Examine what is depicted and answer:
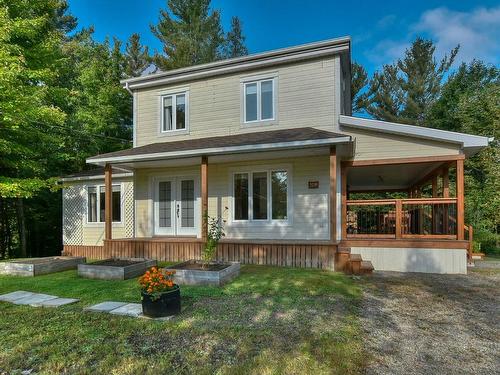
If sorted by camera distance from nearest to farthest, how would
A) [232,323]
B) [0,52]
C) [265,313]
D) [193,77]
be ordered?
[232,323] → [265,313] → [0,52] → [193,77]

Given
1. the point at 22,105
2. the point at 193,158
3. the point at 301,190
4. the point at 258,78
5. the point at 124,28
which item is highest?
the point at 124,28

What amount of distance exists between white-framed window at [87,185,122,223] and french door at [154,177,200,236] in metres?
1.86

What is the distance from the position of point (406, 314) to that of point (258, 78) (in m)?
7.53

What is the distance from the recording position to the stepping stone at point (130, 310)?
4.44 metres

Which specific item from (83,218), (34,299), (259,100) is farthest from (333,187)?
(83,218)

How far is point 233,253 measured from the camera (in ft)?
27.7

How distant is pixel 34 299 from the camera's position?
536cm

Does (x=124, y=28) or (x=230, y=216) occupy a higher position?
(x=124, y=28)

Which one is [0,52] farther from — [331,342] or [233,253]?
[331,342]

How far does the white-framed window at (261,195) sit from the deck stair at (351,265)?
7.19 feet

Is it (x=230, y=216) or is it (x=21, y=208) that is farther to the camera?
(x=21, y=208)

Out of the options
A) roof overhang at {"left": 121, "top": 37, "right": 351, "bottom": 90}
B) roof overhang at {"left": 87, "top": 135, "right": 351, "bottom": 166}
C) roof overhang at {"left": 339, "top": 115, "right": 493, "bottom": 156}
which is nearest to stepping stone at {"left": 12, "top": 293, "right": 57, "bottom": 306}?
roof overhang at {"left": 87, "top": 135, "right": 351, "bottom": 166}

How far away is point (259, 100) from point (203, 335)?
7.50 metres

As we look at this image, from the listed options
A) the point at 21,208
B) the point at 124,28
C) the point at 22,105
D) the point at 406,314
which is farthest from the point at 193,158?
the point at 124,28
